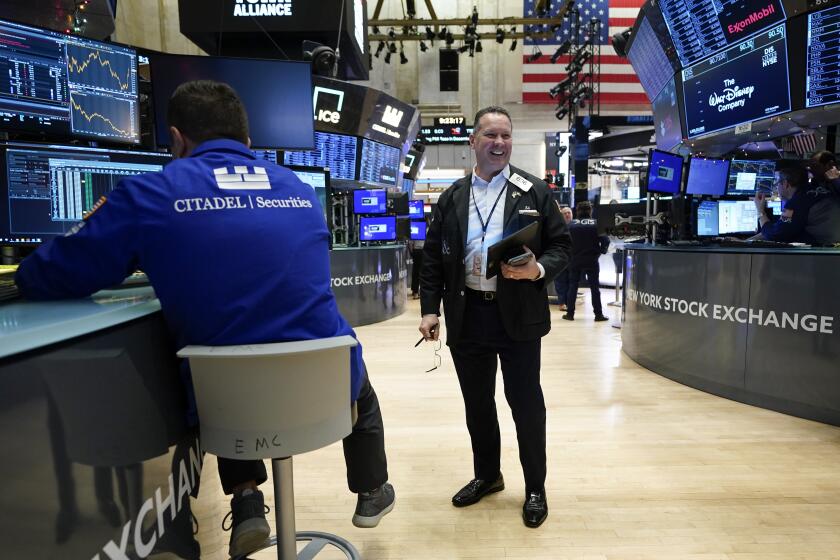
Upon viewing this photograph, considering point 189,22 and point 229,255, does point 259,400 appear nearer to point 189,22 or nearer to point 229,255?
point 229,255

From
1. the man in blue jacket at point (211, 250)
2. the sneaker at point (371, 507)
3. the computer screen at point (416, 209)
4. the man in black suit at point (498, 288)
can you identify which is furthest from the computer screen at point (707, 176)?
the computer screen at point (416, 209)

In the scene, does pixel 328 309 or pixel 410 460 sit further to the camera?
pixel 410 460

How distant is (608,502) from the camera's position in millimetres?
2326

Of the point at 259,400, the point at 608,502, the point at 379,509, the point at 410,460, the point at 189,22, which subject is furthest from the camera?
the point at 189,22

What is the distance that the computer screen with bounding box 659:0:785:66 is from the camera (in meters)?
4.54

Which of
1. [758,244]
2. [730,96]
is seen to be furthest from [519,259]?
[730,96]

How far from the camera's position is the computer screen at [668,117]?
6.04m

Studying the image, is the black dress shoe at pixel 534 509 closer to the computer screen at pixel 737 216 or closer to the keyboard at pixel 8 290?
the keyboard at pixel 8 290

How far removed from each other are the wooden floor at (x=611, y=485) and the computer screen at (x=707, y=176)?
2.66 m

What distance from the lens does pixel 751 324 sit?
3.55 meters

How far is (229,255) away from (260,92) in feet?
6.24

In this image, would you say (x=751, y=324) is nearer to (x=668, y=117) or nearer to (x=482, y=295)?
(x=482, y=295)

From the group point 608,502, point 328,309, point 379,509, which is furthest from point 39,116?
point 608,502

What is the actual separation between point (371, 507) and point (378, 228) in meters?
6.45
